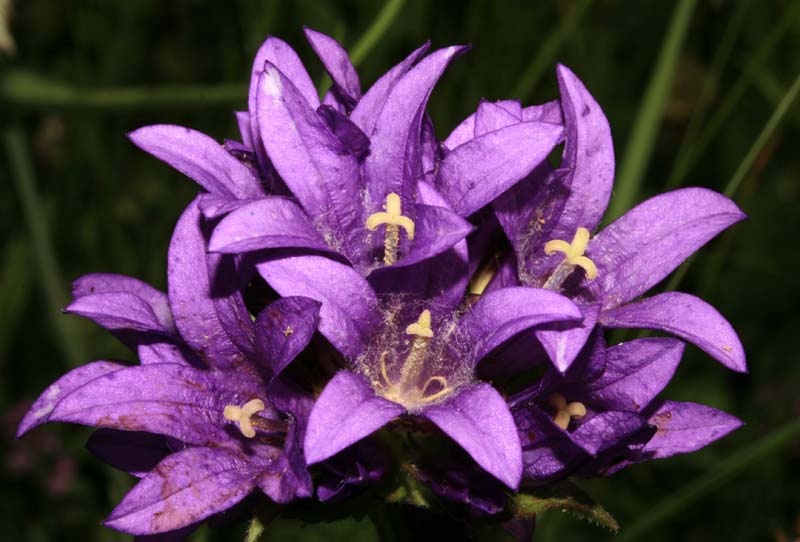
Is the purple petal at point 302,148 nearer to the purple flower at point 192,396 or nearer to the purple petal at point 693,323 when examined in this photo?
the purple flower at point 192,396

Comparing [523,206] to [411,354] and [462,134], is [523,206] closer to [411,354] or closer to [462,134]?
[462,134]

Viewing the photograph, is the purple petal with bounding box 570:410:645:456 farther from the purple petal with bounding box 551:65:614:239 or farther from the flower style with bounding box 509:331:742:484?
the purple petal with bounding box 551:65:614:239

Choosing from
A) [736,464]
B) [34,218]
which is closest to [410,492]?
[736,464]

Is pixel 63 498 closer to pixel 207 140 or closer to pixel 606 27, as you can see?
pixel 207 140

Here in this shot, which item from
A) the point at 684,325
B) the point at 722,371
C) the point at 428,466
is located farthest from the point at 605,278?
the point at 722,371

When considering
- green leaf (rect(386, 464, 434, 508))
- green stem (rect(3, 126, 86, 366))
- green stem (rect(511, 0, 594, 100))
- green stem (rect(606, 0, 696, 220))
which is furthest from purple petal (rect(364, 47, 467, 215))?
green stem (rect(3, 126, 86, 366))

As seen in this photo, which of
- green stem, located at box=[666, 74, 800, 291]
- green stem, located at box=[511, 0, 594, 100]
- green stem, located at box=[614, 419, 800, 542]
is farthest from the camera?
green stem, located at box=[511, 0, 594, 100]
